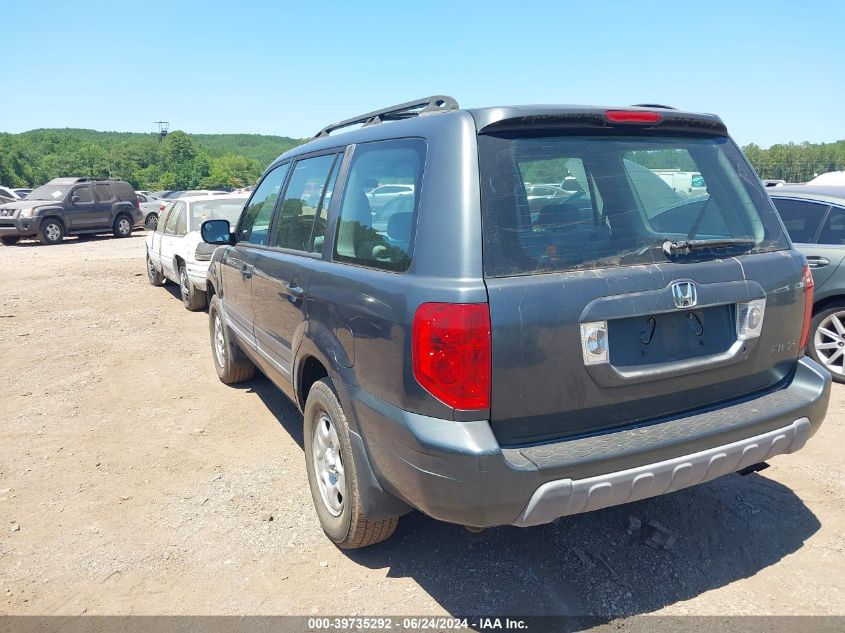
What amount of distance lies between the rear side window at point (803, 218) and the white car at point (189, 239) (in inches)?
257

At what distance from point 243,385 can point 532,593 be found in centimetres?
389

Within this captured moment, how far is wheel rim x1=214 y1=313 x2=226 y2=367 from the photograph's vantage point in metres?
5.85

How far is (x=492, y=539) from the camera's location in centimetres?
332

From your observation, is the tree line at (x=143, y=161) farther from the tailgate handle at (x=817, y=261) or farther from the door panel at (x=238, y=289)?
the door panel at (x=238, y=289)

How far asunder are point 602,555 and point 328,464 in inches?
55.9

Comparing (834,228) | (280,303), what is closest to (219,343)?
(280,303)

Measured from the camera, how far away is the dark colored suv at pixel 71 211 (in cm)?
1941

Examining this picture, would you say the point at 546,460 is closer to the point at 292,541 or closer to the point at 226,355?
the point at 292,541

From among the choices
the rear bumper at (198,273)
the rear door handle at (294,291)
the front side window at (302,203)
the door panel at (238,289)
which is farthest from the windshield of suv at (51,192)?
the rear door handle at (294,291)

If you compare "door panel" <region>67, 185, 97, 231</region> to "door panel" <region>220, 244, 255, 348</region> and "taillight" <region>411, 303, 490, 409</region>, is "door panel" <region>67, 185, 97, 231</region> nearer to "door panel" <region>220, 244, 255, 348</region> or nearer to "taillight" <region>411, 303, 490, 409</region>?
"door panel" <region>220, 244, 255, 348</region>

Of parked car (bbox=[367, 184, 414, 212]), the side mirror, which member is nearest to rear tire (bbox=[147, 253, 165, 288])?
the side mirror

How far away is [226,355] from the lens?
574cm

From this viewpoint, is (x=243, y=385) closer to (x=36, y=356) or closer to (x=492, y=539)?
(x=36, y=356)

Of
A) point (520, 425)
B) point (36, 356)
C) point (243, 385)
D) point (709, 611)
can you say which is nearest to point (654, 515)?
point (709, 611)
